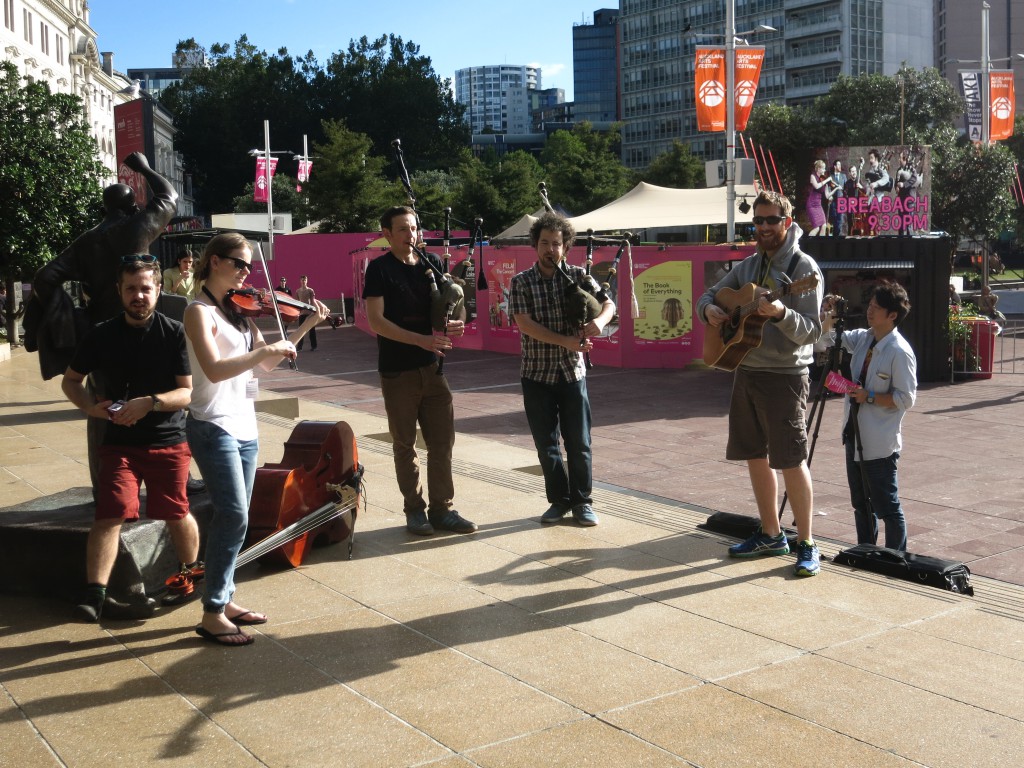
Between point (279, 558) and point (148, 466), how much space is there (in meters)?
Result: 1.17

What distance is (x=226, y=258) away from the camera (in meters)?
4.61

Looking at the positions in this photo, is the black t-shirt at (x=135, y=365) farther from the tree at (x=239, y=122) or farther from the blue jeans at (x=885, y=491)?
the tree at (x=239, y=122)

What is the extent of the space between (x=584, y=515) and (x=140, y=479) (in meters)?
2.79

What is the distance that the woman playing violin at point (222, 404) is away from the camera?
4.50 m

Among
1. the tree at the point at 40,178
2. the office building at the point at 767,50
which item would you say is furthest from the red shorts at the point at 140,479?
the office building at the point at 767,50

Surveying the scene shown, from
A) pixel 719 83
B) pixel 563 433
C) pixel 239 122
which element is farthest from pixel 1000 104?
pixel 239 122

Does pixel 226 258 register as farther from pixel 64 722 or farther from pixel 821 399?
pixel 821 399

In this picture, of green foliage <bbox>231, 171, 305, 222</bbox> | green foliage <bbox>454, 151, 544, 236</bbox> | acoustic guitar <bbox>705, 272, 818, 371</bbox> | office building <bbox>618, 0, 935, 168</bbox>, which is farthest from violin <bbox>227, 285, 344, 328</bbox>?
office building <bbox>618, 0, 935, 168</bbox>

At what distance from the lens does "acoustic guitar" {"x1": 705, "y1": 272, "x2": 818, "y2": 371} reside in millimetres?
5406

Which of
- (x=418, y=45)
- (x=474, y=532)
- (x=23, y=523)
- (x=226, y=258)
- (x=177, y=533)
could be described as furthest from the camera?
(x=418, y=45)

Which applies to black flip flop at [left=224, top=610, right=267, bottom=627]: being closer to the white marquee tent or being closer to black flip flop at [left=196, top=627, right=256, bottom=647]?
black flip flop at [left=196, top=627, right=256, bottom=647]

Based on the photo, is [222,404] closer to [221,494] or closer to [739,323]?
[221,494]

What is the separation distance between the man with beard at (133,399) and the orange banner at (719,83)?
18107 millimetres

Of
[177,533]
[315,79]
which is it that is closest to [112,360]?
[177,533]
